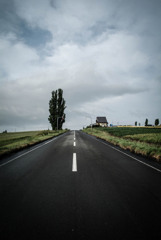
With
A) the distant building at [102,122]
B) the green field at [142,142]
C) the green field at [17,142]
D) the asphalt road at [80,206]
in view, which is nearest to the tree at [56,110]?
the green field at [17,142]

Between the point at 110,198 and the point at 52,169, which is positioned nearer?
the point at 110,198

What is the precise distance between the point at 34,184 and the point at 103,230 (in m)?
2.41

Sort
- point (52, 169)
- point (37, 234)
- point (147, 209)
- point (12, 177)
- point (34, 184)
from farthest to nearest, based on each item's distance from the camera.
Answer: point (52, 169) → point (12, 177) → point (34, 184) → point (147, 209) → point (37, 234)

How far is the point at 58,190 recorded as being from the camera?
3.04m

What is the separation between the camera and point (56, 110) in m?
38.3

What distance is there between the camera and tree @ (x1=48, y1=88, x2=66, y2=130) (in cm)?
3722

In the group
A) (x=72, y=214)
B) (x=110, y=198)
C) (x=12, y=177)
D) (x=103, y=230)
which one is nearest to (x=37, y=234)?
(x=72, y=214)

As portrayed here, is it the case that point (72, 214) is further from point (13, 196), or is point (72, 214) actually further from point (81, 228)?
point (13, 196)

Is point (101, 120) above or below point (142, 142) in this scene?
above

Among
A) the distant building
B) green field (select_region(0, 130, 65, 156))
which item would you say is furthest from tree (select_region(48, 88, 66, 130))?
the distant building

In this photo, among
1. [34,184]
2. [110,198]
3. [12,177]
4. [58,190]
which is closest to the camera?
[110,198]

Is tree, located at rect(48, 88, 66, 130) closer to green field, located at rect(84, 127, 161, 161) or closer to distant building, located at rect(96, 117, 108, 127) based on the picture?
green field, located at rect(84, 127, 161, 161)

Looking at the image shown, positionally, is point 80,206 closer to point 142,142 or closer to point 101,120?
point 142,142

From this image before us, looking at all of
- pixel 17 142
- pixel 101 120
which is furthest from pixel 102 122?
pixel 17 142
